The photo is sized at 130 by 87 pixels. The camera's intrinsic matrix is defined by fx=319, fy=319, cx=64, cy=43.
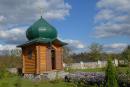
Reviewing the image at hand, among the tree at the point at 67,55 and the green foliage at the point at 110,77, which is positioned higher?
the tree at the point at 67,55

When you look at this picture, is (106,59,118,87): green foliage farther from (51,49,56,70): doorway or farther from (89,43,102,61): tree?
(89,43,102,61): tree

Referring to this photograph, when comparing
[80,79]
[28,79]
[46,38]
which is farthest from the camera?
[46,38]

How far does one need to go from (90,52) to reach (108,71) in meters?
50.2

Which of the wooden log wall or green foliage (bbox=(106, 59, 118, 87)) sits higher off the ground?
the wooden log wall

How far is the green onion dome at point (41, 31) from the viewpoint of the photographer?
Result: 1065 inches

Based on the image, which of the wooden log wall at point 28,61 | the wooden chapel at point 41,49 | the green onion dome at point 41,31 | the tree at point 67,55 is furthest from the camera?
the tree at point 67,55

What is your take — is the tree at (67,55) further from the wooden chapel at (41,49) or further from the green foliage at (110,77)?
the green foliage at (110,77)

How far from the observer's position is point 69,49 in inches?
2217

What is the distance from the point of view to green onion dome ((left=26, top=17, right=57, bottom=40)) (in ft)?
88.7

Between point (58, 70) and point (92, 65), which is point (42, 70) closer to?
point (58, 70)

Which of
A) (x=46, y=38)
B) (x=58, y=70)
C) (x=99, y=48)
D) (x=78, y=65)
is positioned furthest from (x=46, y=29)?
(x=99, y=48)

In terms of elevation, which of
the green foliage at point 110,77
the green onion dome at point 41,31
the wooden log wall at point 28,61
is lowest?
the green foliage at point 110,77

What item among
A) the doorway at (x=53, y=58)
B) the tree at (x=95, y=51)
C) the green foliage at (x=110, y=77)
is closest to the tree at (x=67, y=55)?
the tree at (x=95, y=51)

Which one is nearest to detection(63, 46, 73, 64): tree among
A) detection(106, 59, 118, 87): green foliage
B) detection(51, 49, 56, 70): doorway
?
detection(51, 49, 56, 70): doorway
